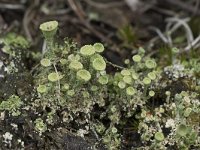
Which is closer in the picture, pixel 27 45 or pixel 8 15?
pixel 27 45

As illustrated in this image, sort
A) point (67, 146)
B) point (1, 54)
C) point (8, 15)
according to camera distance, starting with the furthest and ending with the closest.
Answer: point (8, 15)
point (1, 54)
point (67, 146)

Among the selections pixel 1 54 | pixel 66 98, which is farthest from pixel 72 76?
pixel 1 54

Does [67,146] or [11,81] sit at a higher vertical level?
[11,81]

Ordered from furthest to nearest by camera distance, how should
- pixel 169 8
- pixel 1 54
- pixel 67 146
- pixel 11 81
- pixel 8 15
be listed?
pixel 169 8, pixel 8 15, pixel 1 54, pixel 11 81, pixel 67 146

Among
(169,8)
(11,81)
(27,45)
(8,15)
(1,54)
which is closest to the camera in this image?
(11,81)

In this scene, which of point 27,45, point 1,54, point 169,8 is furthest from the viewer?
point 169,8

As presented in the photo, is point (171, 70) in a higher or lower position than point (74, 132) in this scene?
higher

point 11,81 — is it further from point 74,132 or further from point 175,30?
point 175,30

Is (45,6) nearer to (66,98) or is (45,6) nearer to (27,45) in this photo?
(27,45)

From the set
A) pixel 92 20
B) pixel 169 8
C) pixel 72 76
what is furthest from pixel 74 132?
pixel 169 8
